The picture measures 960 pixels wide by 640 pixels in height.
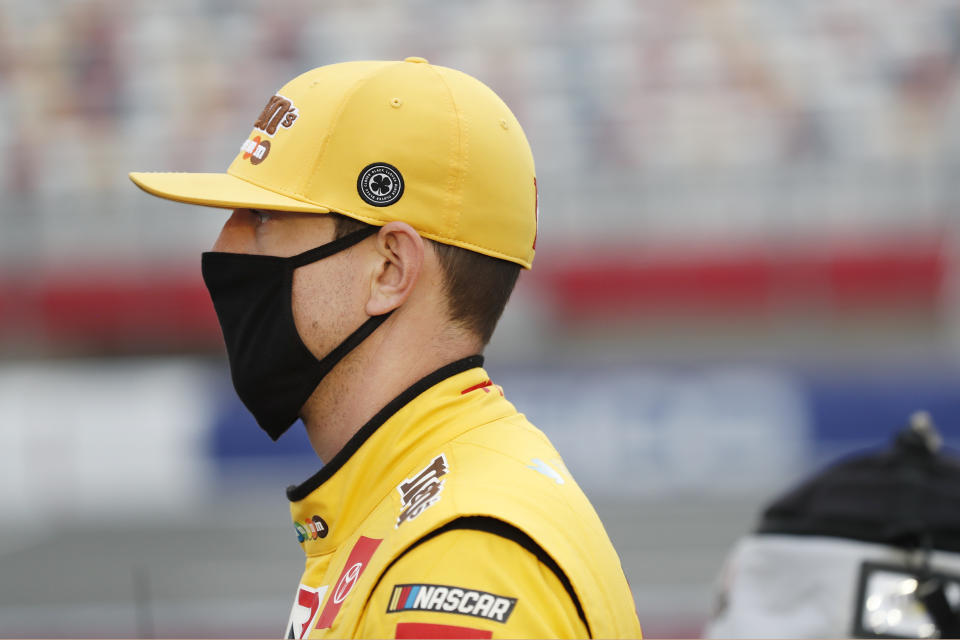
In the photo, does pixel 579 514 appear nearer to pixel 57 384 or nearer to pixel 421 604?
pixel 421 604

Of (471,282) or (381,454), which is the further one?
(471,282)

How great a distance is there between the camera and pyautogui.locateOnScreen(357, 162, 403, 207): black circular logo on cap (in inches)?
64.7

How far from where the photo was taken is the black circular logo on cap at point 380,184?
1644mm

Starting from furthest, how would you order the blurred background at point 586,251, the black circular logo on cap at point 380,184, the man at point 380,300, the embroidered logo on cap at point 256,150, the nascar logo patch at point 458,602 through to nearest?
the blurred background at point 586,251 → the embroidered logo on cap at point 256,150 → the black circular logo on cap at point 380,184 → the man at point 380,300 → the nascar logo patch at point 458,602

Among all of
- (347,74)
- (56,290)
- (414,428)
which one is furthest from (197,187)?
(56,290)

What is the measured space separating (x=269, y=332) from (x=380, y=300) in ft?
0.67

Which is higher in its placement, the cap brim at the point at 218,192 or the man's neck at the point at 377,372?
the cap brim at the point at 218,192

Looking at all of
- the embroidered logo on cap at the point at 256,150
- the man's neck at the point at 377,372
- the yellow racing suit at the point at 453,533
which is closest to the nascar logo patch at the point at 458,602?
the yellow racing suit at the point at 453,533

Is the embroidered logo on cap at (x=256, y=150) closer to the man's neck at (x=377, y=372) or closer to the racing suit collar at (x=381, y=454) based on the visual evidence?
the man's neck at (x=377, y=372)

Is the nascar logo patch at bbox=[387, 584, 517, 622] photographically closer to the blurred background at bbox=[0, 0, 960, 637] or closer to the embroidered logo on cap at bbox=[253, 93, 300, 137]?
the embroidered logo on cap at bbox=[253, 93, 300, 137]

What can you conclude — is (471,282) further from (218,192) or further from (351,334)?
(218,192)

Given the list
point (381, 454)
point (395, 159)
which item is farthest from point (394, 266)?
point (381, 454)

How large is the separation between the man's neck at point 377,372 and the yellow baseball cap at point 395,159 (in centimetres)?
16

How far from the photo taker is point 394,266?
169 centimetres
